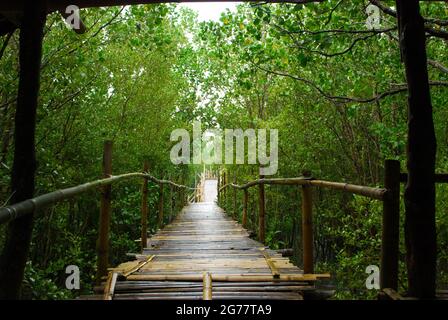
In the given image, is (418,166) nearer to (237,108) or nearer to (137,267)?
(137,267)

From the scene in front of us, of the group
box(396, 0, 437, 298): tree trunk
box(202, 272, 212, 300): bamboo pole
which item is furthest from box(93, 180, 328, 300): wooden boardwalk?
box(396, 0, 437, 298): tree trunk

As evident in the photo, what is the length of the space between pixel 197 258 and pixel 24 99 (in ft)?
9.04

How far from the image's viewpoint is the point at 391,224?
85.5 inches

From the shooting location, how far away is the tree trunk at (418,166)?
6.40 ft

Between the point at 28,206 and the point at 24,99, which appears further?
the point at 24,99

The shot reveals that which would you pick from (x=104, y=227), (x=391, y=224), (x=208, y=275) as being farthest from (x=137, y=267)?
(x=391, y=224)

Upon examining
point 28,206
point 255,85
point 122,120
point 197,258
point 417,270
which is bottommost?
point 197,258

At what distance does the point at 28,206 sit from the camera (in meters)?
1.75

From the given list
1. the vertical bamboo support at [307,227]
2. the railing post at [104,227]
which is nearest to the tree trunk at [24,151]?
the railing post at [104,227]

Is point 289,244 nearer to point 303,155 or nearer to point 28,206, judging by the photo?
point 303,155

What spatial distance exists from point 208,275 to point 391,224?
1.55m

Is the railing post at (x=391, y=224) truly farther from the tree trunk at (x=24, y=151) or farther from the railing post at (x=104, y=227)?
the railing post at (x=104, y=227)

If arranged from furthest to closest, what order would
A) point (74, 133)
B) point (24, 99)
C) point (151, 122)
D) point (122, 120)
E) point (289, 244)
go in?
1. point (289, 244)
2. point (151, 122)
3. point (122, 120)
4. point (74, 133)
5. point (24, 99)

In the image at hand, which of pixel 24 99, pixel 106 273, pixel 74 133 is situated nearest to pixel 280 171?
pixel 74 133
